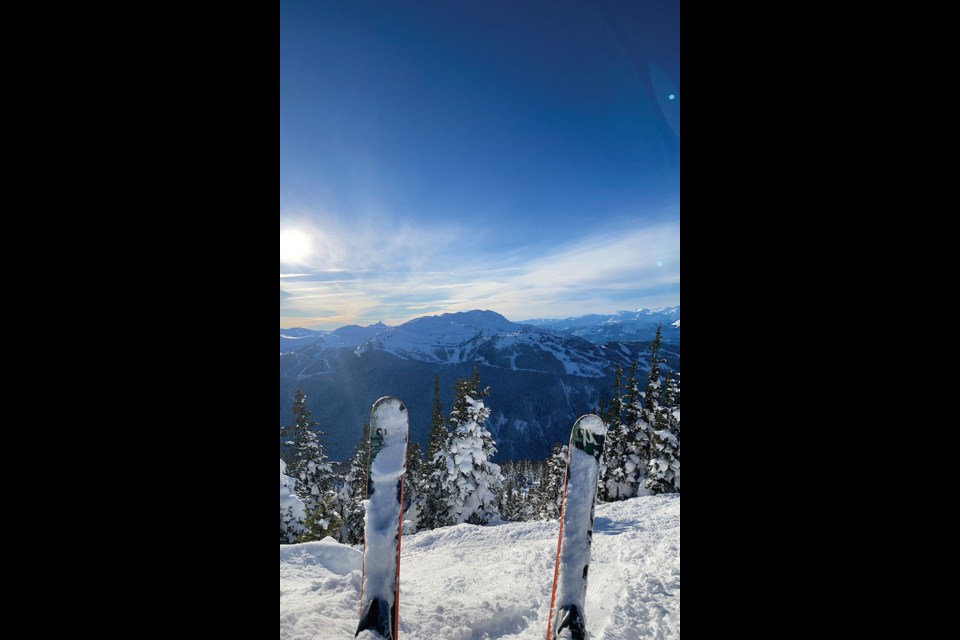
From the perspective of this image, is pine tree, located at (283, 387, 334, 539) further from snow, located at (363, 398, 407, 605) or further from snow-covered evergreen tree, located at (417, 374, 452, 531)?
snow, located at (363, 398, 407, 605)

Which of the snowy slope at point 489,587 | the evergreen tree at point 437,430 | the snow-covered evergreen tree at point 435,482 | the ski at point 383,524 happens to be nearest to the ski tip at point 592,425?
the ski at point 383,524

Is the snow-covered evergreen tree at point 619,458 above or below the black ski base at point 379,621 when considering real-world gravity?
below

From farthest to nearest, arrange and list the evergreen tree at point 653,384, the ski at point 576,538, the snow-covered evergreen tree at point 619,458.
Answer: the snow-covered evergreen tree at point 619,458 → the evergreen tree at point 653,384 → the ski at point 576,538

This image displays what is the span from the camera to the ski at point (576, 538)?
Answer: 3939 millimetres

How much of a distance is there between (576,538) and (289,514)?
14.6 m

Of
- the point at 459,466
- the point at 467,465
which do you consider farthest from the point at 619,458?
the point at 459,466

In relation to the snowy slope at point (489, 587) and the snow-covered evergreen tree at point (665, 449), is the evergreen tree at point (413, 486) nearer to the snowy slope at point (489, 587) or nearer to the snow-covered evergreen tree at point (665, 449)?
the snowy slope at point (489, 587)

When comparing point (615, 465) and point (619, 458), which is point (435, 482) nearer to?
point (615, 465)

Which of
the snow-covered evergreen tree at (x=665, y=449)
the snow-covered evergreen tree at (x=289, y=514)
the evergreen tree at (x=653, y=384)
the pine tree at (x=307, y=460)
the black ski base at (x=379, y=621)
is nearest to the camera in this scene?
the black ski base at (x=379, y=621)
